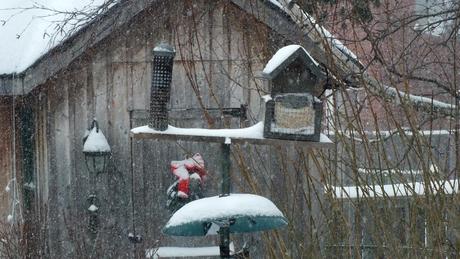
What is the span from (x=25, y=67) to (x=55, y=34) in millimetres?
455

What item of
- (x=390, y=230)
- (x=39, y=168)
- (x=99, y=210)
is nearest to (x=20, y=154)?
(x=39, y=168)

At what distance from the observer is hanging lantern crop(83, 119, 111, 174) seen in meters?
8.34

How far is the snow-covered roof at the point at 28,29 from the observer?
7.99 meters

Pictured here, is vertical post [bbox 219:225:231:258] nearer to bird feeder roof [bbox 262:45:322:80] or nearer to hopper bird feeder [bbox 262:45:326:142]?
hopper bird feeder [bbox 262:45:326:142]

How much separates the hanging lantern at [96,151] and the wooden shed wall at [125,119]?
0.22 meters

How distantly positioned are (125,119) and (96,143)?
1.54ft

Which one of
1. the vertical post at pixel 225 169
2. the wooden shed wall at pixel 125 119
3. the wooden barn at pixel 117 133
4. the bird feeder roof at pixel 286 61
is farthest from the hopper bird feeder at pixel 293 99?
the wooden shed wall at pixel 125 119

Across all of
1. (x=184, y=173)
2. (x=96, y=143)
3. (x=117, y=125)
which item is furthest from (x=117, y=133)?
(x=184, y=173)

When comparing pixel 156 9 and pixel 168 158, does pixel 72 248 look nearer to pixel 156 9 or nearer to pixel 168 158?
pixel 168 158

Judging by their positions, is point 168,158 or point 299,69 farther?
point 168,158

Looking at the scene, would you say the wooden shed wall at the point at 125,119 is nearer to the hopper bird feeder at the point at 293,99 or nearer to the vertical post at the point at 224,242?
the hopper bird feeder at the point at 293,99

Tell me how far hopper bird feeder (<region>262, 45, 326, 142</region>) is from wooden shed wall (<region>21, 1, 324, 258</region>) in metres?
4.20

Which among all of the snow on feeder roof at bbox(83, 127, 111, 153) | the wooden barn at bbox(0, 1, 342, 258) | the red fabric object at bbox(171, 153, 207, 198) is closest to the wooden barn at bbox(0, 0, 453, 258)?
the wooden barn at bbox(0, 1, 342, 258)

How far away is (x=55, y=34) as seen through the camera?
8031 millimetres
